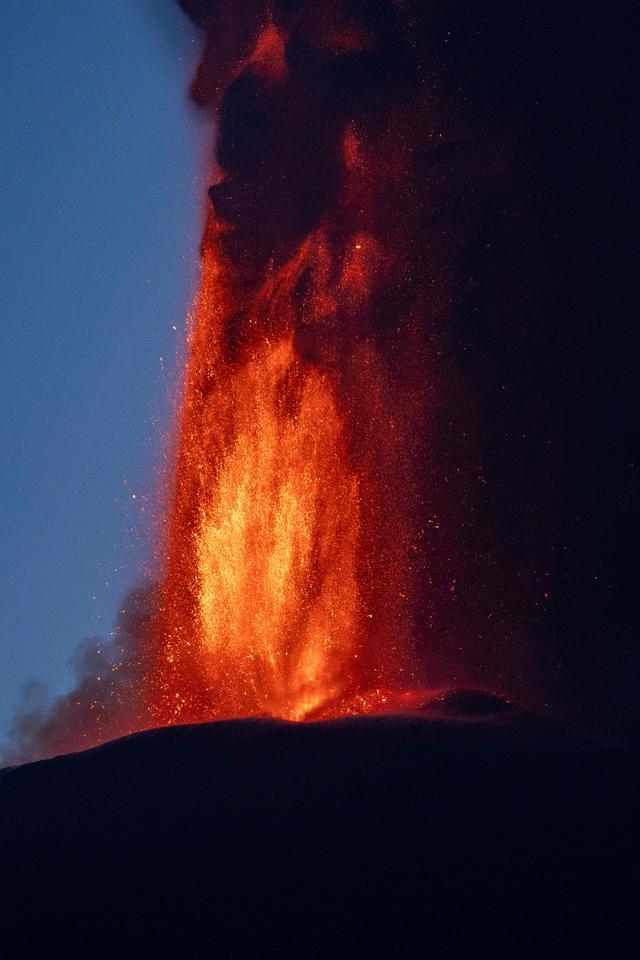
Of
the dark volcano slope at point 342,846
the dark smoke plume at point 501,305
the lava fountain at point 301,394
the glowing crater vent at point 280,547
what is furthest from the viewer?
the lava fountain at point 301,394

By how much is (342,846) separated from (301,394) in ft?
34.4

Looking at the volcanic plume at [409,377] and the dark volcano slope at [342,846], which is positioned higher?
the volcanic plume at [409,377]

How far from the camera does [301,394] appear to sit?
17125 mm

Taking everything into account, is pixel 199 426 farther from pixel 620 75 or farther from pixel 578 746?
pixel 578 746

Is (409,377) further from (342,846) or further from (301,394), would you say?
(342,846)

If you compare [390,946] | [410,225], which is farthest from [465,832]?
[410,225]

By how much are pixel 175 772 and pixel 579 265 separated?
9410mm

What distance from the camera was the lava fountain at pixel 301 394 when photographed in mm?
15656

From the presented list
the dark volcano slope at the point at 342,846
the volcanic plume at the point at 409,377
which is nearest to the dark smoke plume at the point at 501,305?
the volcanic plume at the point at 409,377

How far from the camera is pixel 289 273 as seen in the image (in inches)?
703

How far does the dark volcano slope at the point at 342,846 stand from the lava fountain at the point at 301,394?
17.9ft

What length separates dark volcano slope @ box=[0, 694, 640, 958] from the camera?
6906 mm

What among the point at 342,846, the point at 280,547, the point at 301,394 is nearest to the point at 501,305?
the point at 301,394

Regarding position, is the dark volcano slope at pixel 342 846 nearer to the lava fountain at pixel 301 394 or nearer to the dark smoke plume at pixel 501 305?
the dark smoke plume at pixel 501 305
